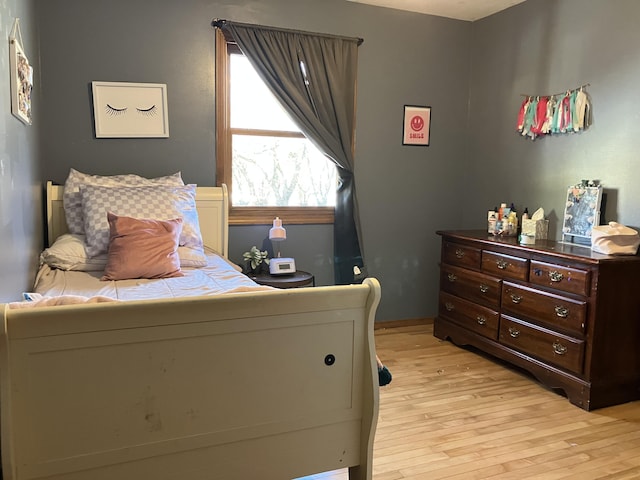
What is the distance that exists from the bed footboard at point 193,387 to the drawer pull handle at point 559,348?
5.21 ft

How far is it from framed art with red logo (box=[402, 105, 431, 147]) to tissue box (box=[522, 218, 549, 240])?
43.1 inches

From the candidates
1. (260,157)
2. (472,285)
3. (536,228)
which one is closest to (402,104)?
(260,157)

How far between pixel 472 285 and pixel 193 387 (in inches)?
96.4

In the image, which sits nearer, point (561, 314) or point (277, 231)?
point (561, 314)

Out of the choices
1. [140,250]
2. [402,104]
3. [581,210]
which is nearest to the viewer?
[140,250]

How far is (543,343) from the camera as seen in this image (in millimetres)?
2875

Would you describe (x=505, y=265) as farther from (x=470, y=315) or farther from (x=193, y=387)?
(x=193, y=387)

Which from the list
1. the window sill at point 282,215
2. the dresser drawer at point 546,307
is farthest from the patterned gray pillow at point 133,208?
the dresser drawer at point 546,307

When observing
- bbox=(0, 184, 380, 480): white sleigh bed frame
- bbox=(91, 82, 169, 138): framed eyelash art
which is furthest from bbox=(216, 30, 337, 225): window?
bbox=(0, 184, 380, 480): white sleigh bed frame

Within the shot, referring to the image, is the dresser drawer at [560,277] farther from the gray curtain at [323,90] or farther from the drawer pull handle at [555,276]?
the gray curtain at [323,90]

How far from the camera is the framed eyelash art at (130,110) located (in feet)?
10.3

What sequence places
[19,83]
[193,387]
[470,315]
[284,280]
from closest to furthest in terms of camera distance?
[193,387], [19,83], [284,280], [470,315]

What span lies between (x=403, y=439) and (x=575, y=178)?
2.02 meters

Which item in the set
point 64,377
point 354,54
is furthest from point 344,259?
point 64,377
